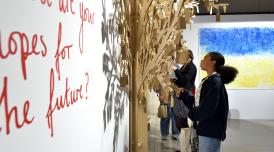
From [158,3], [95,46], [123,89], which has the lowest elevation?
[123,89]

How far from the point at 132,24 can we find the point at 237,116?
6.90 m

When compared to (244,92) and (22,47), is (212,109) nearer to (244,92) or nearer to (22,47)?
(22,47)

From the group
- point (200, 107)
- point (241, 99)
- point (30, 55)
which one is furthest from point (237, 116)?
point (30, 55)

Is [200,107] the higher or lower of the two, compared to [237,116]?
higher

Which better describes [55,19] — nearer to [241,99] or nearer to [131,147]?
[131,147]

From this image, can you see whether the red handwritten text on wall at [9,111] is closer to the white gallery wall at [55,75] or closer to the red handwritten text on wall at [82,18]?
the white gallery wall at [55,75]

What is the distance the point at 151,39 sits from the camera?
5.43 ft

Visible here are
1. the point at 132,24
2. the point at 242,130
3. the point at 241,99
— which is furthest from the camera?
the point at 241,99

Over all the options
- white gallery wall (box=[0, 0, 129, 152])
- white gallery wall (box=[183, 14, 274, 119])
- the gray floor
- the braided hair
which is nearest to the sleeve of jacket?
the braided hair

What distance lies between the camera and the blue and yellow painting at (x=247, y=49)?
7.80 metres

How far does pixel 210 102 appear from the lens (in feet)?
9.43

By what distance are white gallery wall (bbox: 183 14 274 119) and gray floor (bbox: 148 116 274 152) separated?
1.00ft

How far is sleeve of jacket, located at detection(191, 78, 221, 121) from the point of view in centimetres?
288

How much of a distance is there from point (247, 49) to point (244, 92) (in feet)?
3.01
